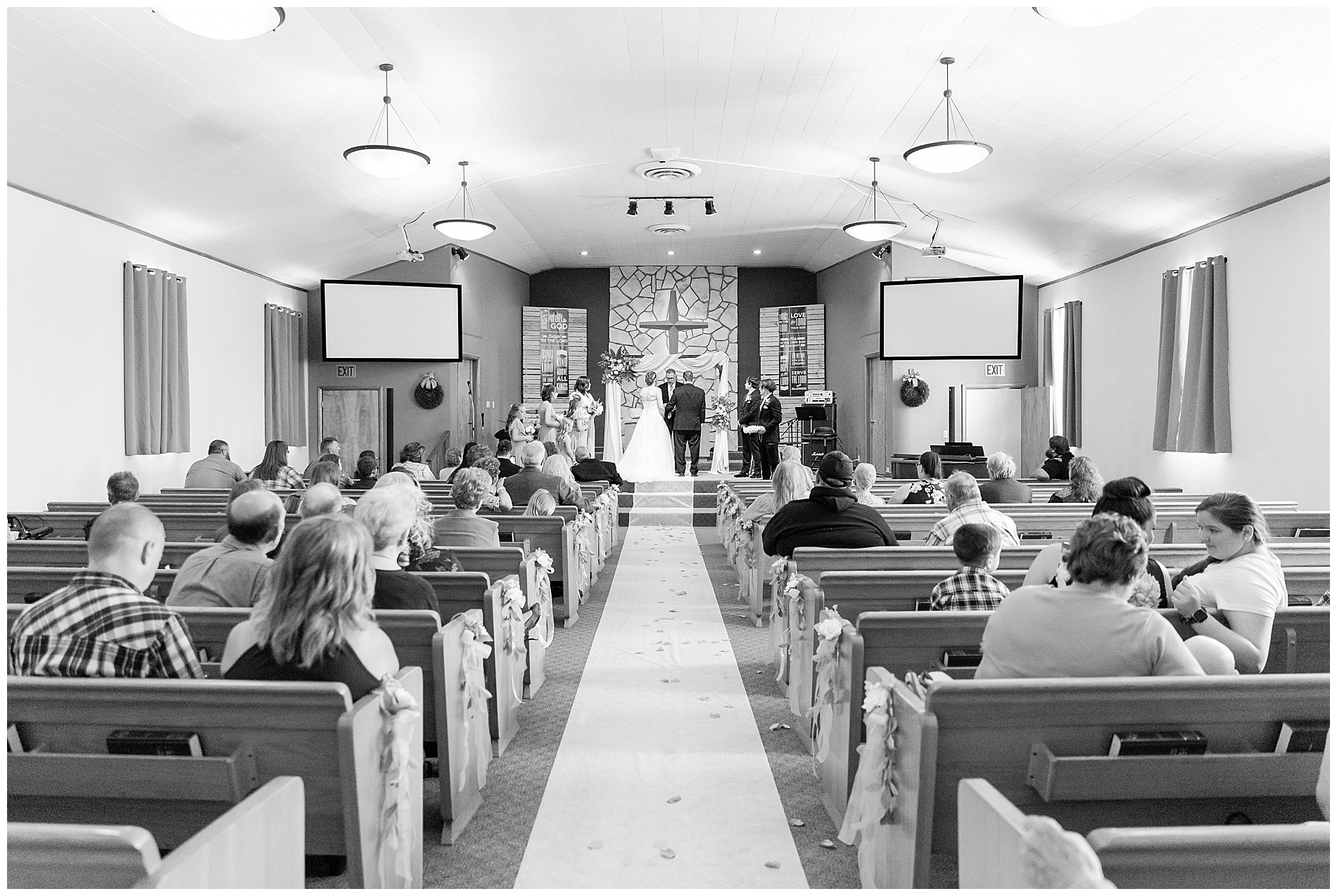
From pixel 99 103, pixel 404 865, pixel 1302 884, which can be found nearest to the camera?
pixel 1302 884

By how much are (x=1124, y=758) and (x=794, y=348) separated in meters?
14.5

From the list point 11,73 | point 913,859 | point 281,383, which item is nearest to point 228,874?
point 913,859

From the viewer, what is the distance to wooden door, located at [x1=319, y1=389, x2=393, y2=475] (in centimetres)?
1324

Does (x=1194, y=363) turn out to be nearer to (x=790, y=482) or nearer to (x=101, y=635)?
(x=790, y=482)

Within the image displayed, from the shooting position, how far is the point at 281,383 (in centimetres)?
1191

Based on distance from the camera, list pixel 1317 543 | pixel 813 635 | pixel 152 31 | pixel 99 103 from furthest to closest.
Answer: pixel 99 103 → pixel 152 31 → pixel 1317 543 → pixel 813 635

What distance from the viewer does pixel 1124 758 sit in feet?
6.01

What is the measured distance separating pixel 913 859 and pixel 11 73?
655 centimetres

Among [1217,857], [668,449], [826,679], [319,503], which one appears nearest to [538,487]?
[319,503]

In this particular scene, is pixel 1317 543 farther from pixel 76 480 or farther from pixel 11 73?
pixel 76 480

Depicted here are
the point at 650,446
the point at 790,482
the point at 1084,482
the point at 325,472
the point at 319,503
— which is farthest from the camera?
the point at 650,446

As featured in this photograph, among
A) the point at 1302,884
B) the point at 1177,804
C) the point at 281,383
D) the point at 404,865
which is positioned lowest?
the point at 404,865

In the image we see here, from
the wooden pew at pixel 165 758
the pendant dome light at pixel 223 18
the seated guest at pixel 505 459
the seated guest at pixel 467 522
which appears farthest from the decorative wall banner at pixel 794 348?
the wooden pew at pixel 165 758

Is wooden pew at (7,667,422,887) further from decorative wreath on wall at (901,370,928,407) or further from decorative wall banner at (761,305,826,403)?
decorative wall banner at (761,305,826,403)
